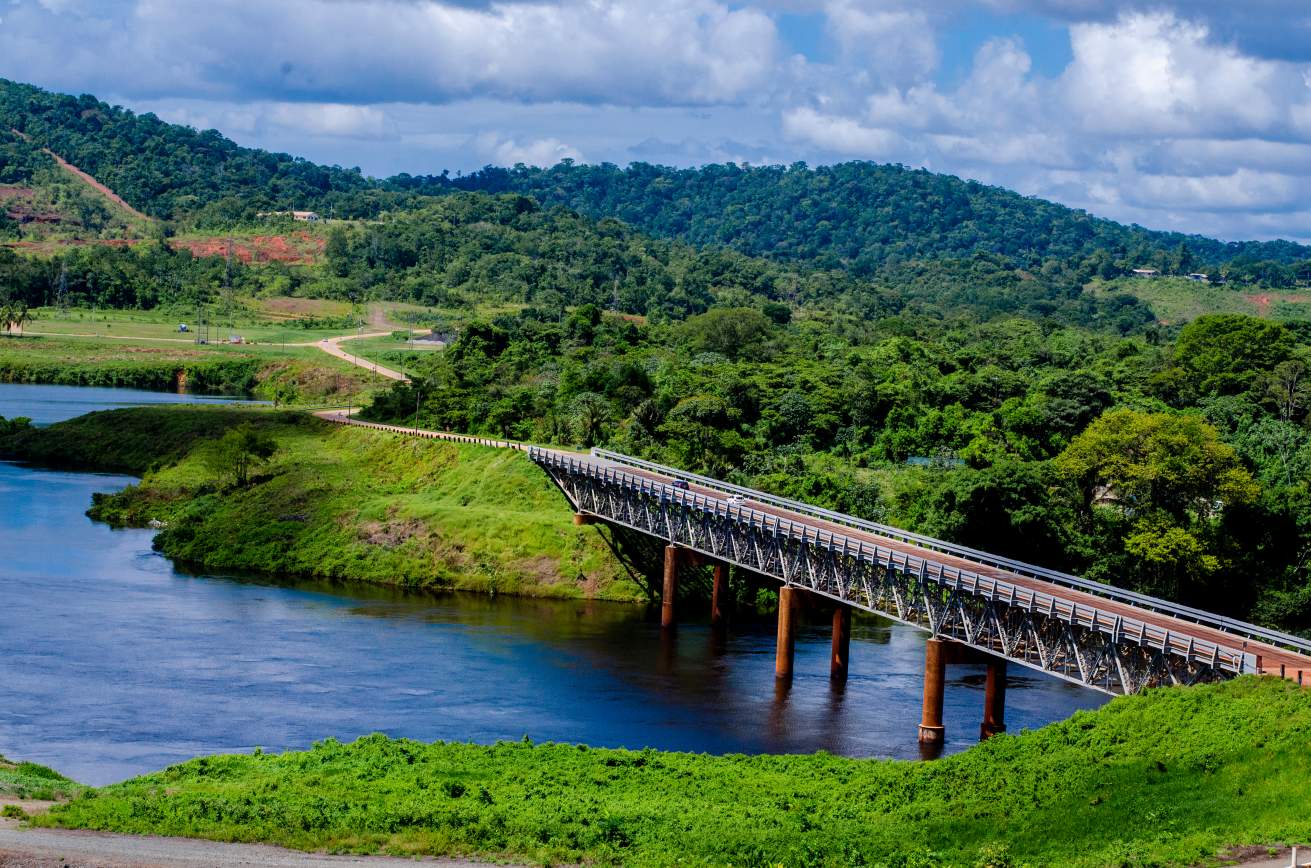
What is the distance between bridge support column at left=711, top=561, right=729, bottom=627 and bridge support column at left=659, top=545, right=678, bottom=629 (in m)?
2.44

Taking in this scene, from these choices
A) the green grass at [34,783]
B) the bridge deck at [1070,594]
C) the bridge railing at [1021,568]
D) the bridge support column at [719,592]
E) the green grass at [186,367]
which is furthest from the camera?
the green grass at [186,367]

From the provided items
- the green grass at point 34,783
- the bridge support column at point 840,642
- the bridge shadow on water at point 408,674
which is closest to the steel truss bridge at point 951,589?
the bridge support column at point 840,642

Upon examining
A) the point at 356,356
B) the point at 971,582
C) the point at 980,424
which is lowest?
the point at 971,582

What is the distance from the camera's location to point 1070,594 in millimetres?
56469

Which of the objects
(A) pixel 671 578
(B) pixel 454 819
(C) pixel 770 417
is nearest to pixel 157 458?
(C) pixel 770 417

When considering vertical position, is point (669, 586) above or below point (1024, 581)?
below

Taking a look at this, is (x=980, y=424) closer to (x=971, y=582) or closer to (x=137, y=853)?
(x=971, y=582)

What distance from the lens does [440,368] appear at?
14075 centimetres

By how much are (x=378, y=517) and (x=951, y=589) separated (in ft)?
147

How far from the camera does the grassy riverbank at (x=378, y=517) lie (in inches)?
3462

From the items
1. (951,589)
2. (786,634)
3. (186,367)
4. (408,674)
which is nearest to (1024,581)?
(951,589)

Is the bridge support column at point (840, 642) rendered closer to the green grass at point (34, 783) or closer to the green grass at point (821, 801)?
the green grass at point (821, 801)

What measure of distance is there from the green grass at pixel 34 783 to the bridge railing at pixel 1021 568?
110 ft

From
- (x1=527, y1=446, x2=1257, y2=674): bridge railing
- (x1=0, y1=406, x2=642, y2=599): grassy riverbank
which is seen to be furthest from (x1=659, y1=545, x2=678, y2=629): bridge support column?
(x1=0, y1=406, x2=642, y2=599): grassy riverbank
